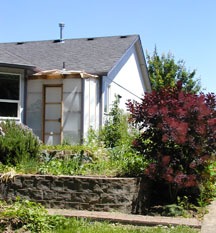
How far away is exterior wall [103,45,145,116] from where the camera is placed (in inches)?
730

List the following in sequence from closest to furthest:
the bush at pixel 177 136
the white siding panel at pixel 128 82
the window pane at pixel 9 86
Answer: the bush at pixel 177 136
the window pane at pixel 9 86
the white siding panel at pixel 128 82

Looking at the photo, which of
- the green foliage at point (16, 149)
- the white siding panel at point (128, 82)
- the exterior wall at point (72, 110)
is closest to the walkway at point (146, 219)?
the green foliage at point (16, 149)

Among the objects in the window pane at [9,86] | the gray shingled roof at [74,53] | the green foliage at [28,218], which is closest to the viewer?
the green foliage at [28,218]

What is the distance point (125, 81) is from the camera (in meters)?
21.3

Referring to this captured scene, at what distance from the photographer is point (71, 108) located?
51.6ft

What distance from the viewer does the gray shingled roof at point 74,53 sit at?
17.7 metres

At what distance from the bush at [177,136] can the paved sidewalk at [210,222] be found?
1.84ft

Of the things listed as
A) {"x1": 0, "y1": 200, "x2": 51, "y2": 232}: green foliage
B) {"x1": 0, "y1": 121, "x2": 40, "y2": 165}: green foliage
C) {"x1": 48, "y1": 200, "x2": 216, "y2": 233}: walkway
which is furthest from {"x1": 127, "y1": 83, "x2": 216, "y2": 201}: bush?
{"x1": 0, "y1": 121, "x2": 40, "y2": 165}: green foliage

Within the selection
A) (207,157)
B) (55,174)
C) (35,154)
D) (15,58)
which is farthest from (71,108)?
(207,157)

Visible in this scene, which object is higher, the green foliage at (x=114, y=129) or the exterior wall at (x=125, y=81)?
the exterior wall at (x=125, y=81)

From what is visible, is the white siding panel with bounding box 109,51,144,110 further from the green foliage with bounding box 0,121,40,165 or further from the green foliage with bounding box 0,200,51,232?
the green foliage with bounding box 0,200,51,232

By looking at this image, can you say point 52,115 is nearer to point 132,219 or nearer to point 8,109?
point 8,109

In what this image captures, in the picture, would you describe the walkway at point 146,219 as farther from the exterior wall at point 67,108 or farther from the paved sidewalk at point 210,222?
the exterior wall at point 67,108

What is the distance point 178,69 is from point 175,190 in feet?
105
